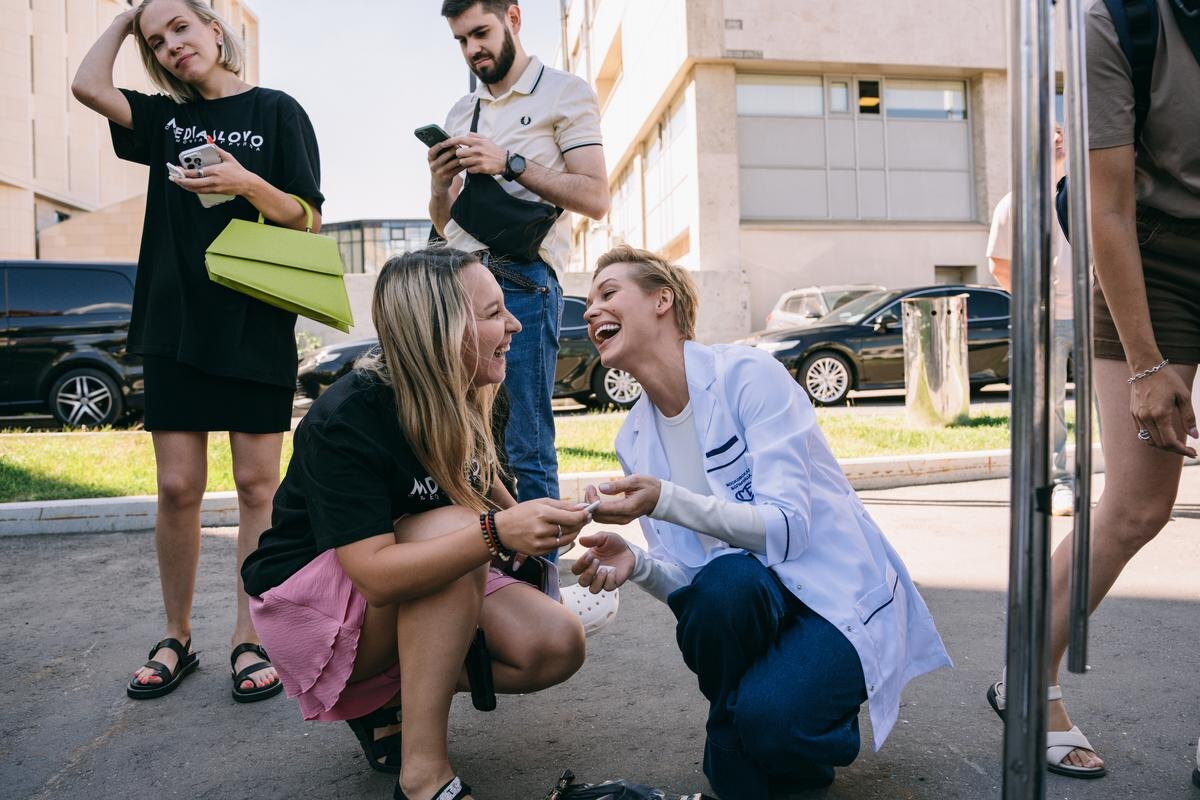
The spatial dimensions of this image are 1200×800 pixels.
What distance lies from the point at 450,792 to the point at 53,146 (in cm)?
3558

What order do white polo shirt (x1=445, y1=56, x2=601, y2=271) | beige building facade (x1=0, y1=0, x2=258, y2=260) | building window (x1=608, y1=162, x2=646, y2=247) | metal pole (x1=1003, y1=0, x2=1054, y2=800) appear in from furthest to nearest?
beige building facade (x1=0, y1=0, x2=258, y2=260)
building window (x1=608, y1=162, x2=646, y2=247)
white polo shirt (x1=445, y1=56, x2=601, y2=271)
metal pole (x1=1003, y1=0, x2=1054, y2=800)

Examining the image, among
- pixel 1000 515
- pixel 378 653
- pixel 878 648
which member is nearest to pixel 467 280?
pixel 378 653

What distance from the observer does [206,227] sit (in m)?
3.00

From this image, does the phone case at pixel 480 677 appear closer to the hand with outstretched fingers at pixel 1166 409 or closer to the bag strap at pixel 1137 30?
the hand with outstretched fingers at pixel 1166 409

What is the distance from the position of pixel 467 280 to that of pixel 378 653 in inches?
34.4

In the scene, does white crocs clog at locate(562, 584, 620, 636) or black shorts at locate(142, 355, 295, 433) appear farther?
black shorts at locate(142, 355, 295, 433)

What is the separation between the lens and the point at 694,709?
2.70 meters

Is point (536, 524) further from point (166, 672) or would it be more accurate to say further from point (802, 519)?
point (166, 672)

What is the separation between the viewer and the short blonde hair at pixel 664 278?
8.23ft

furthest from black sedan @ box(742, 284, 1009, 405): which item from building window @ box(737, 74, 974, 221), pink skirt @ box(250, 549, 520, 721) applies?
pink skirt @ box(250, 549, 520, 721)

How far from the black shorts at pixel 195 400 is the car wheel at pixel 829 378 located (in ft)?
31.7

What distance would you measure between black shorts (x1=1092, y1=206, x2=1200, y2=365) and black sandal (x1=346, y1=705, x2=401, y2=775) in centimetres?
192

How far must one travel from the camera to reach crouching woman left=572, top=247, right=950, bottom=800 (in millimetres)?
2025

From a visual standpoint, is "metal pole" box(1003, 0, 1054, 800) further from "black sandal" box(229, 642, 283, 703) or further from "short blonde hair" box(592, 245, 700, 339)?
"black sandal" box(229, 642, 283, 703)
